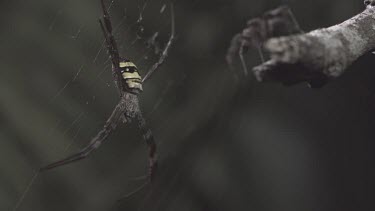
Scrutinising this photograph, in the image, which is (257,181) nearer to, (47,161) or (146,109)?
(146,109)

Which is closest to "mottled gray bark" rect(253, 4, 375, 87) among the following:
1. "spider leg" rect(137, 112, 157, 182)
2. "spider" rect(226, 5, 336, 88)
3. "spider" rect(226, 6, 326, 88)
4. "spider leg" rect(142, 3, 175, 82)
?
"spider" rect(226, 5, 336, 88)

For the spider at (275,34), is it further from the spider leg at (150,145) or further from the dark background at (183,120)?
the spider leg at (150,145)

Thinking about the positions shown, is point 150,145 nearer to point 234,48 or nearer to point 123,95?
point 123,95

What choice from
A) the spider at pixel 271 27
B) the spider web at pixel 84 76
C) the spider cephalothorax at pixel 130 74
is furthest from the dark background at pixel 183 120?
the spider at pixel 271 27

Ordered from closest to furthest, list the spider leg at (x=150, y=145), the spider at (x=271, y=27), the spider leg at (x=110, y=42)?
the spider at (x=271, y=27), the spider leg at (x=110, y=42), the spider leg at (x=150, y=145)

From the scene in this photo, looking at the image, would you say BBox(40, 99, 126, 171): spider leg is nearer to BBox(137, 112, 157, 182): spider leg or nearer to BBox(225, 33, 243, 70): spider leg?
BBox(137, 112, 157, 182): spider leg

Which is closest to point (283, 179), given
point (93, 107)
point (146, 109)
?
point (146, 109)

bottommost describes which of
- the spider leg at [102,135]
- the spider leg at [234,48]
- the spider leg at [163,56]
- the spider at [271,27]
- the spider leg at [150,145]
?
the spider leg at [150,145]
